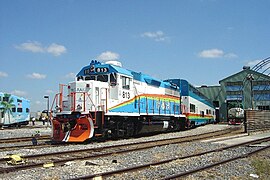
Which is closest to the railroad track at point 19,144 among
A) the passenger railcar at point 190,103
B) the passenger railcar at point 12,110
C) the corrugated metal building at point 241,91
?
the passenger railcar at point 190,103

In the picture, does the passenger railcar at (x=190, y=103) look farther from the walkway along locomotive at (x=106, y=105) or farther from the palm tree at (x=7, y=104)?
the palm tree at (x=7, y=104)

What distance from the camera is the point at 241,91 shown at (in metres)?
51.8

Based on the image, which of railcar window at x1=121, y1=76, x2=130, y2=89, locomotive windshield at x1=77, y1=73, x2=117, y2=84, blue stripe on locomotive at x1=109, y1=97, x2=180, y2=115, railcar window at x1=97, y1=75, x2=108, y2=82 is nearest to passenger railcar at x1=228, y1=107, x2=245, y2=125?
blue stripe on locomotive at x1=109, y1=97, x2=180, y2=115

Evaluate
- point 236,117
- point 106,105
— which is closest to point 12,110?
point 106,105

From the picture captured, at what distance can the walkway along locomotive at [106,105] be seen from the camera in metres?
13.5

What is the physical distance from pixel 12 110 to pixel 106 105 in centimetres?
2314

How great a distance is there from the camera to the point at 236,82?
2056 inches

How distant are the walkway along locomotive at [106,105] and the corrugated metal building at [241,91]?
33143 millimetres

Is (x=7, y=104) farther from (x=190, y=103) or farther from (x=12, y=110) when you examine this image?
(x=190, y=103)

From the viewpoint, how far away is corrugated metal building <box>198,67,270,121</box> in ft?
163

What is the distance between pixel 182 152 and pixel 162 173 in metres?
3.85

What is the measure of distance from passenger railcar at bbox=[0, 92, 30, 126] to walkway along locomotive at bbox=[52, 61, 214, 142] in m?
19.5

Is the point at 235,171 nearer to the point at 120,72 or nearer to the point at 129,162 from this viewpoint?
the point at 129,162

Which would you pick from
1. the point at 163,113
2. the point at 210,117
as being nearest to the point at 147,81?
the point at 163,113
